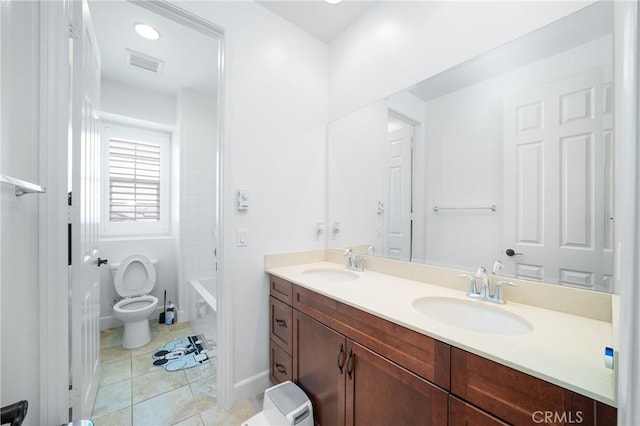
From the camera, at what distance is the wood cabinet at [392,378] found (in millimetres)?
679

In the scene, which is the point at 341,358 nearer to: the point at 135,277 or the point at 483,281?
the point at 483,281

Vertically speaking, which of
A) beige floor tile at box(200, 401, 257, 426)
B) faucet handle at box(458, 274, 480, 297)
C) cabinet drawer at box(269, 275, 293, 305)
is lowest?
beige floor tile at box(200, 401, 257, 426)

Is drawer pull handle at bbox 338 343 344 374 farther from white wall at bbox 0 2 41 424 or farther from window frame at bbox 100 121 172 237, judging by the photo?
window frame at bbox 100 121 172 237

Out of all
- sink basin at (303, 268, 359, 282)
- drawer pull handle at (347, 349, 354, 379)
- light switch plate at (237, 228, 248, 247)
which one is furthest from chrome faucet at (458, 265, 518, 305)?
light switch plate at (237, 228, 248, 247)

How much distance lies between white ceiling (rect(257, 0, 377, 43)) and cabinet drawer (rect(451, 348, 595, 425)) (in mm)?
2167

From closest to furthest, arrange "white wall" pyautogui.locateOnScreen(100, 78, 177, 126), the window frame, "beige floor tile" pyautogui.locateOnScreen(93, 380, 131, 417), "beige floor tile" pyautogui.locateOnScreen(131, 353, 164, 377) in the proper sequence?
1. "beige floor tile" pyautogui.locateOnScreen(93, 380, 131, 417)
2. "beige floor tile" pyautogui.locateOnScreen(131, 353, 164, 377)
3. "white wall" pyautogui.locateOnScreen(100, 78, 177, 126)
4. the window frame

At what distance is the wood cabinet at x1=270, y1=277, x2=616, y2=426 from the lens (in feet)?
2.23

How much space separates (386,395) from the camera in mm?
1038

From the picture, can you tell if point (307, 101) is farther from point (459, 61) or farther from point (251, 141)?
point (459, 61)

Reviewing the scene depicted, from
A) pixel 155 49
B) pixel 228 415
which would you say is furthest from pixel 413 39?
pixel 228 415

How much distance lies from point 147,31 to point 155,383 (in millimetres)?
2679

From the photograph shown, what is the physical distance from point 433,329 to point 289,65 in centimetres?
199

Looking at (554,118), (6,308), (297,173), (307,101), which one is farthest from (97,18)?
(554,118)

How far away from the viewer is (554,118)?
1101 mm
